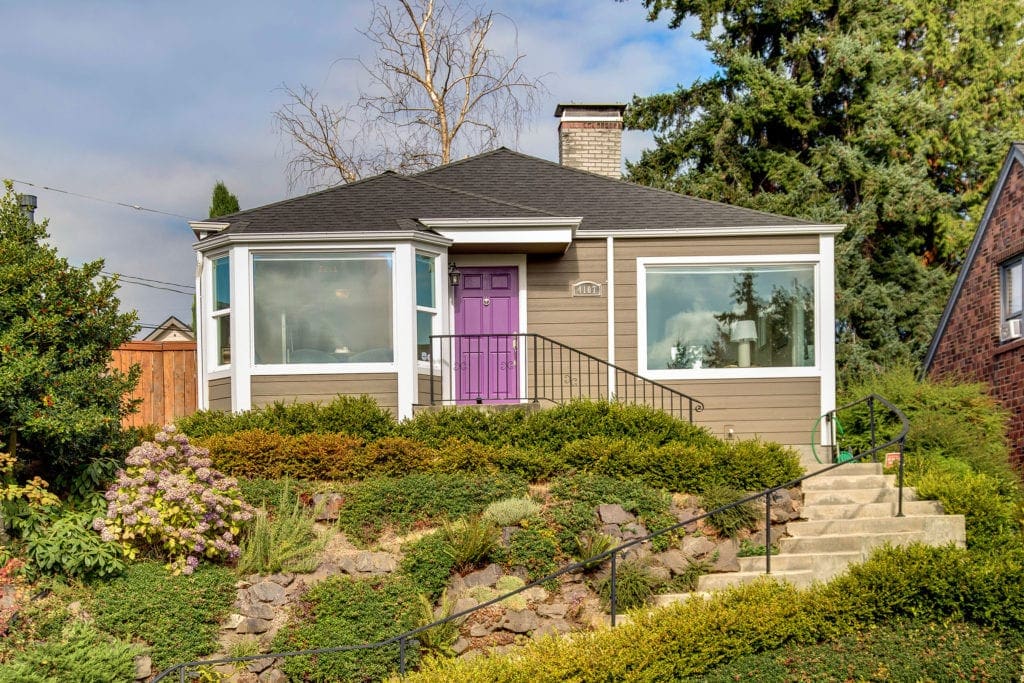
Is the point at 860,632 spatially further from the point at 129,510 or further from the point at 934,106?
the point at 934,106

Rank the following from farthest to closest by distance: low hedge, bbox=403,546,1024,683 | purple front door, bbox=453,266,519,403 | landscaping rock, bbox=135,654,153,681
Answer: purple front door, bbox=453,266,519,403 < landscaping rock, bbox=135,654,153,681 < low hedge, bbox=403,546,1024,683

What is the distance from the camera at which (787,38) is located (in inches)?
906

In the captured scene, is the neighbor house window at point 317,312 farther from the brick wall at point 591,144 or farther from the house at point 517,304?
the brick wall at point 591,144

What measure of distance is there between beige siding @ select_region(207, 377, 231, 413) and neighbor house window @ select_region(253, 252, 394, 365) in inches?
22.7

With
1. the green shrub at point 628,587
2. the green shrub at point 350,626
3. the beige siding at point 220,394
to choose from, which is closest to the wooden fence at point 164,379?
the beige siding at point 220,394

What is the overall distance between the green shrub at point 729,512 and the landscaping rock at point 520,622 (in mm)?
2235

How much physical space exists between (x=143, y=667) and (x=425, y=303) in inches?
240

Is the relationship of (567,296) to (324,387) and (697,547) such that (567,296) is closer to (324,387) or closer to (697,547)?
(324,387)

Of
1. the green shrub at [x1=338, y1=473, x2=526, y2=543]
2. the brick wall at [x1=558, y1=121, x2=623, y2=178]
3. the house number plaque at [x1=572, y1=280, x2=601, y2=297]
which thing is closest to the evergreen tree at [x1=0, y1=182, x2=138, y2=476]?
the green shrub at [x1=338, y1=473, x2=526, y2=543]

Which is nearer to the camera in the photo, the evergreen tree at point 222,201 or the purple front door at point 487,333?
the purple front door at point 487,333

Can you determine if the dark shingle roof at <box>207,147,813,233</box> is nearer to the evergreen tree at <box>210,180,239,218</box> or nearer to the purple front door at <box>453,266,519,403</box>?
the purple front door at <box>453,266,519,403</box>

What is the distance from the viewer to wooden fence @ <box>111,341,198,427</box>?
14.0 m

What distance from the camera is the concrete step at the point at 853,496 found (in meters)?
10.9

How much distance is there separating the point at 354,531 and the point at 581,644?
9.51 feet
